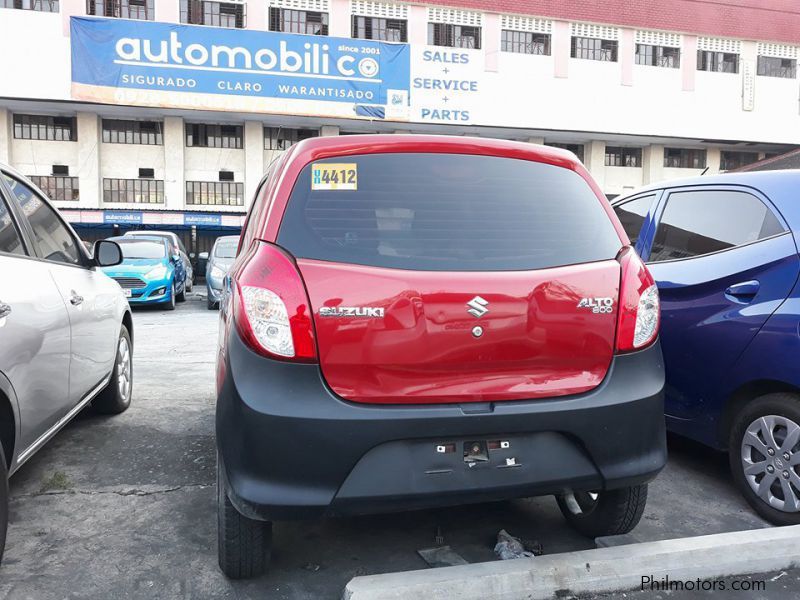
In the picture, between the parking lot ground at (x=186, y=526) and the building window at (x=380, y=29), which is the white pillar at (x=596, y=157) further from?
the parking lot ground at (x=186, y=526)

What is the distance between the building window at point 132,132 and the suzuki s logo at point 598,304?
27.4 meters

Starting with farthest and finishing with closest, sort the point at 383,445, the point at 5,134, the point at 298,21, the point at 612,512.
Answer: the point at 298,21
the point at 5,134
the point at 612,512
the point at 383,445

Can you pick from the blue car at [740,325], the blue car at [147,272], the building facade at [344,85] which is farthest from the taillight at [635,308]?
the building facade at [344,85]

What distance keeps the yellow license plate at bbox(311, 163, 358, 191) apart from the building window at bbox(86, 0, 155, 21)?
26837 millimetres

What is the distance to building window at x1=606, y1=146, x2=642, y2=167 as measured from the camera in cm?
3091

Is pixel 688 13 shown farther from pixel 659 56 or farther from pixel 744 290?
pixel 744 290

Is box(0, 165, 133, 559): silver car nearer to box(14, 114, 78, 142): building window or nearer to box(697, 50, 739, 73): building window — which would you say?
box(14, 114, 78, 142): building window

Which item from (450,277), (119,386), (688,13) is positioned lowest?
(119,386)

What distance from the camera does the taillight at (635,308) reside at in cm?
221

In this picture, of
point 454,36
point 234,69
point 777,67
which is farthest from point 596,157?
point 234,69

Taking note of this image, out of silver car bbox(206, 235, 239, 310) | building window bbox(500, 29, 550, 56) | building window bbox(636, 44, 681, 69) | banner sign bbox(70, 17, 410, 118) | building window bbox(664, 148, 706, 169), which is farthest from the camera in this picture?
building window bbox(664, 148, 706, 169)

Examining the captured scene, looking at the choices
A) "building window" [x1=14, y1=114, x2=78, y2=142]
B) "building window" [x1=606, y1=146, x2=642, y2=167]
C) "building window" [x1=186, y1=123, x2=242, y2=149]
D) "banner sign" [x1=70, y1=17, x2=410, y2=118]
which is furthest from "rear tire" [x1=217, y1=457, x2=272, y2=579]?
"building window" [x1=606, y1=146, x2=642, y2=167]

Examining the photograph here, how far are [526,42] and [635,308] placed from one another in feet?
93.7

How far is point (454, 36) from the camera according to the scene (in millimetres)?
27172
